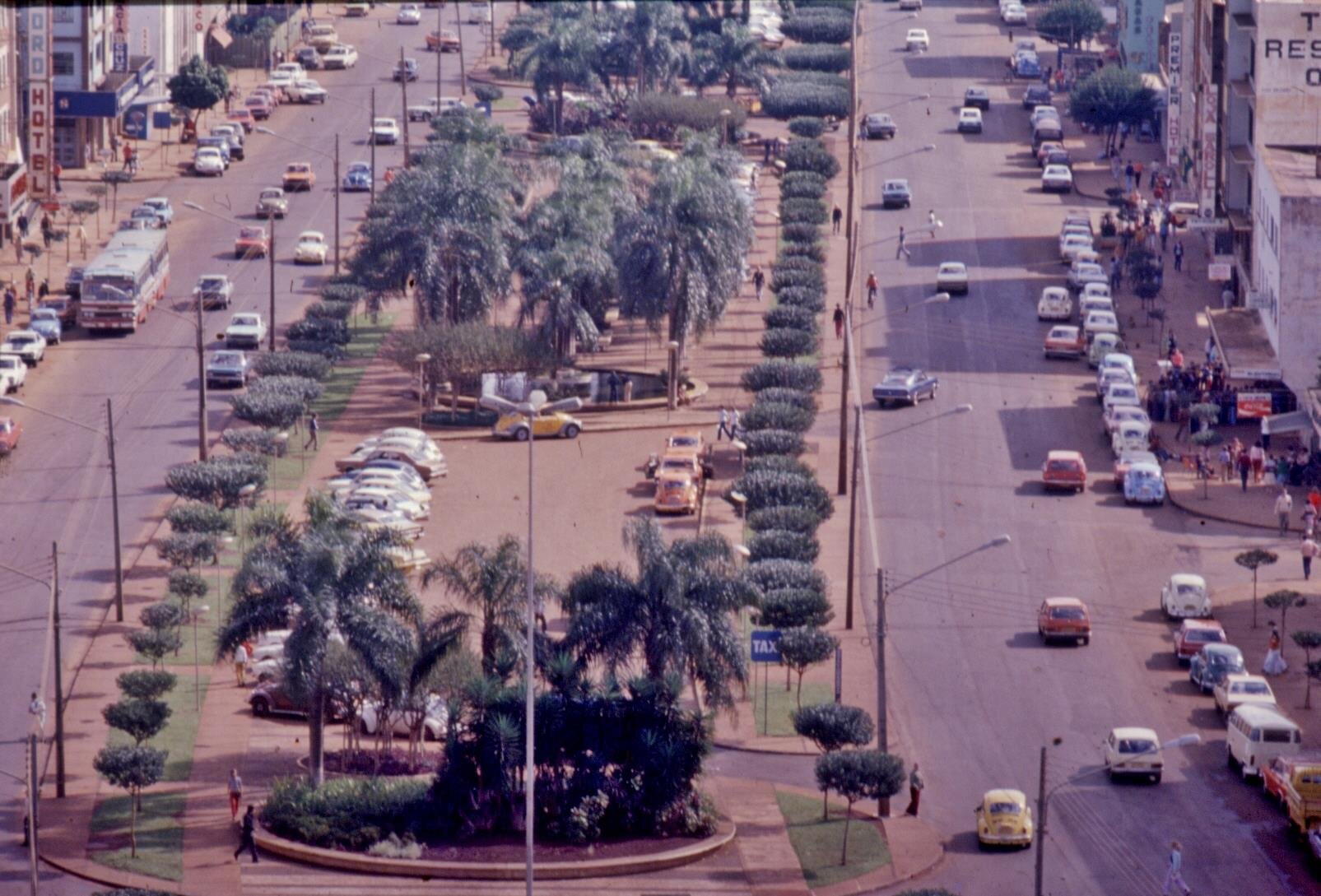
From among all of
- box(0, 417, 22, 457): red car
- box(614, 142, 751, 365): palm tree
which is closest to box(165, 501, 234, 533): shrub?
box(0, 417, 22, 457): red car

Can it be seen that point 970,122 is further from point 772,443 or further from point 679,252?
point 772,443

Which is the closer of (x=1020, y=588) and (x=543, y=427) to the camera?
(x=1020, y=588)

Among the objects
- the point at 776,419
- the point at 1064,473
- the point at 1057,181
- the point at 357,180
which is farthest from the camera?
the point at 1057,181

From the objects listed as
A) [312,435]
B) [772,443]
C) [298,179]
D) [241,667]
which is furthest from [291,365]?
[298,179]

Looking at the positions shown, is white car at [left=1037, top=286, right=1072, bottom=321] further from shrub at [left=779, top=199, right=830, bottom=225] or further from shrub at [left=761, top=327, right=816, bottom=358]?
shrub at [left=779, top=199, right=830, bottom=225]

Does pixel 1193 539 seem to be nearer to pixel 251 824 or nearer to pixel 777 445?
pixel 777 445

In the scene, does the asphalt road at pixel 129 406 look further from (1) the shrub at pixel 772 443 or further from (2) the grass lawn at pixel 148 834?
(1) the shrub at pixel 772 443
